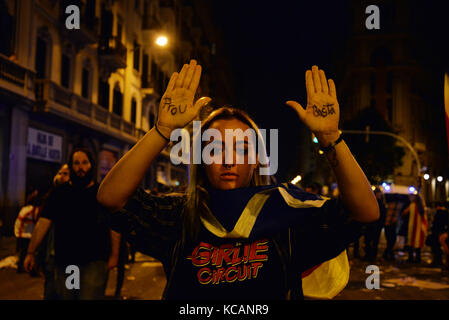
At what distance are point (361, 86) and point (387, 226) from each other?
152 feet

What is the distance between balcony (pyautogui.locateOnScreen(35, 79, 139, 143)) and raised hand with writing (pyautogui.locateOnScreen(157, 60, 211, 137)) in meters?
15.5

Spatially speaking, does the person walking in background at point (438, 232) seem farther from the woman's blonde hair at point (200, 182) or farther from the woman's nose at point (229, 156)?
the woman's nose at point (229, 156)

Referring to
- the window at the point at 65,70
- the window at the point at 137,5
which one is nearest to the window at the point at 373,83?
the window at the point at 137,5

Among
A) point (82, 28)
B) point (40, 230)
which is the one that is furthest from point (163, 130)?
point (82, 28)

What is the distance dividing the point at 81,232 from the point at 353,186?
3.12 meters

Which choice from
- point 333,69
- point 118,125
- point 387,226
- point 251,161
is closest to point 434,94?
point 333,69

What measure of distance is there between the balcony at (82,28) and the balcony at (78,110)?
2547 millimetres

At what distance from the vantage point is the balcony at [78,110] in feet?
52.5

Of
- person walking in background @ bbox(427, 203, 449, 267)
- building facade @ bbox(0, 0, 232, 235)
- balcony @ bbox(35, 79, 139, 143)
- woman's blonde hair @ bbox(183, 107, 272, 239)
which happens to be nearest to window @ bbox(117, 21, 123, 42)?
building facade @ bbox(0, 0, 232, 235)

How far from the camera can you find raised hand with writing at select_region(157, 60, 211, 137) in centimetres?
173

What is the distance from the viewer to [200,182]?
1980 millimetres

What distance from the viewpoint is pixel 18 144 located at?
14.7 meters
